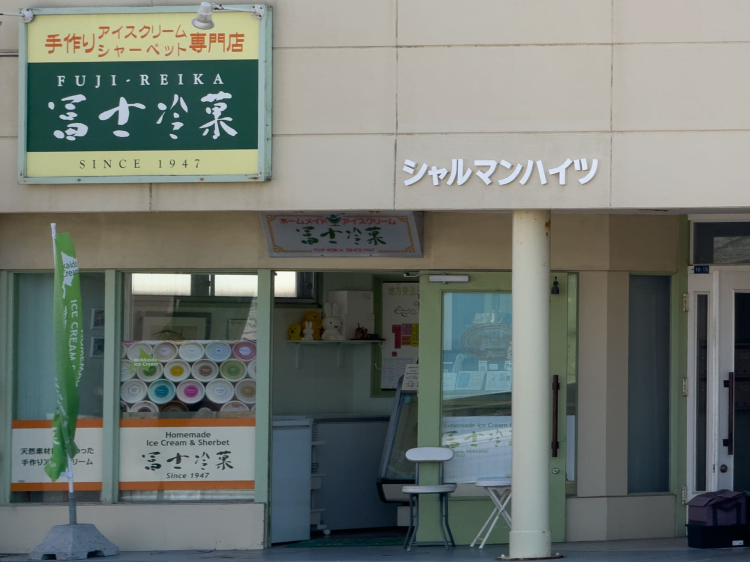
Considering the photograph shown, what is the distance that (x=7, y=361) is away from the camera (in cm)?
988

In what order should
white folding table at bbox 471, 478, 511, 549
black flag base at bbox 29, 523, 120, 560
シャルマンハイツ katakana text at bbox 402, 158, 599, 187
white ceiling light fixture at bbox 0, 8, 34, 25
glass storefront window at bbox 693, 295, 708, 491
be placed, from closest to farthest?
シャルマンハイツ katakana text at bbox 402, 158, 599, 187 < white ceiling light fixture at bbox 0, 8, 34, 25 < black flag base at bbox 29, 523, 120, 560 < white folding table at bbox 471, 478, 511, 549 < glass storefront window at bbox 693, 295, 708, 491

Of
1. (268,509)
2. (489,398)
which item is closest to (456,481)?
(489,398)

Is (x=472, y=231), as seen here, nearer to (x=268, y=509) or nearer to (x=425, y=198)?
(x=425, y=198)

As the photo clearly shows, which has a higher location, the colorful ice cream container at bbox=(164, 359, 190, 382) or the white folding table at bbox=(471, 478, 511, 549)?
the colorful ice cream container at bbox=(164, 359, 190, 382)

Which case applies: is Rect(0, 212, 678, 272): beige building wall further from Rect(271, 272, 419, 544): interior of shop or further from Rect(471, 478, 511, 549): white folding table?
Rect(471, 478, 511, 549): white folding table

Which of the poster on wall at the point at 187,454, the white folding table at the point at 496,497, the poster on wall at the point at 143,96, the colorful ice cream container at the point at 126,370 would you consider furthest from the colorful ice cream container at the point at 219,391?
the white folding table at the point at 496,497

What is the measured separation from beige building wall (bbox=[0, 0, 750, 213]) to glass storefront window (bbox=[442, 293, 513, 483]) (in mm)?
1676

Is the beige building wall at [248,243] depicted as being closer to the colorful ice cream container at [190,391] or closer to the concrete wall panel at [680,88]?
the colorful ice cream container at [190,391]

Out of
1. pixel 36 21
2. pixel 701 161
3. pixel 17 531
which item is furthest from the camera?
pixel 17 531

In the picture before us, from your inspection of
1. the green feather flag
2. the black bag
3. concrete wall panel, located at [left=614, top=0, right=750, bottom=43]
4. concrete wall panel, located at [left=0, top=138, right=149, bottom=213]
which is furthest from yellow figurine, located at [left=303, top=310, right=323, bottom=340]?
concrete wall panel, located at [left=614, top=0, right=750, bottom=43]

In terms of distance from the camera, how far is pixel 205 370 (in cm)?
994

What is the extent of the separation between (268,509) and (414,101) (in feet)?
12.6

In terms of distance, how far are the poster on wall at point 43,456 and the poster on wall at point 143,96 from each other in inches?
94.6

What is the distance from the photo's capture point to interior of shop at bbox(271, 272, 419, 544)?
10.7 m
